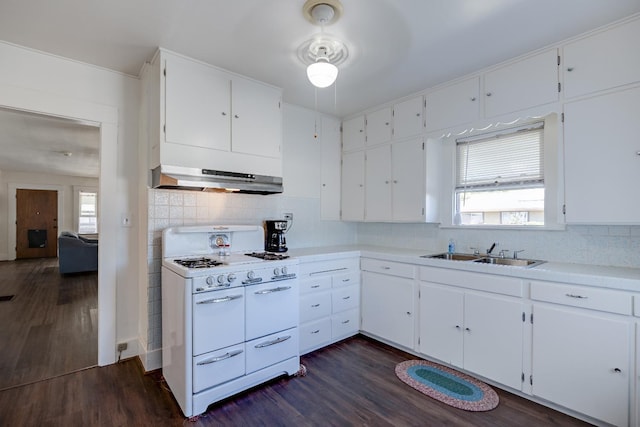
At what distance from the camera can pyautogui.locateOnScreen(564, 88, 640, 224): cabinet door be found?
6.59 feet

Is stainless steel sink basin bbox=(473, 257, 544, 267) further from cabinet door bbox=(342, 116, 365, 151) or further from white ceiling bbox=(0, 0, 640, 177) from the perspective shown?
cabinet door bbox=(342, 116, 365, 151)

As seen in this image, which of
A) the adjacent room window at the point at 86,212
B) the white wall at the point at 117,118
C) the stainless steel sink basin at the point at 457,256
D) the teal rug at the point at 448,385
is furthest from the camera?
the adjacent room window at the point at 86,212

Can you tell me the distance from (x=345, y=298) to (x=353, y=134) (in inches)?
78.8

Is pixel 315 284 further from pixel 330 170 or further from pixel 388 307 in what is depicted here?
pixel 330 170

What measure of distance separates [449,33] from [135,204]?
290 cm

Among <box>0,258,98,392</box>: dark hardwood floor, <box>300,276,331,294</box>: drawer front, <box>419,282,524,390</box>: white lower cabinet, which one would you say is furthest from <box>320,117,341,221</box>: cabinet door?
<box>0,258,98,392</box>: dark hardwood floor

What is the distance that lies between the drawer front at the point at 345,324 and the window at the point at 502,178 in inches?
57.6

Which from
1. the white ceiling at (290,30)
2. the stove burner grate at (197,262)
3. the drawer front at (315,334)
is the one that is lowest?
the drawer front at (315,334)

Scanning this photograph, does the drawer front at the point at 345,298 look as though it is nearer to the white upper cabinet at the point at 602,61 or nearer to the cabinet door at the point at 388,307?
the cabinet door at the point at 388,307

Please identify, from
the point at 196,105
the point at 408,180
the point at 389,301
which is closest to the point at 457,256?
the point at 389,301

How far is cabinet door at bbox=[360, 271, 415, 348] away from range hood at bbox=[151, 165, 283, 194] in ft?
4.56

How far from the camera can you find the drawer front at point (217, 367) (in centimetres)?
203

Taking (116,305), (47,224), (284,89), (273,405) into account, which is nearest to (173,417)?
(273,405)

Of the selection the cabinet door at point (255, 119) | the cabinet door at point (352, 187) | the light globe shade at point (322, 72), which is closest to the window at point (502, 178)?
the cabinet door at point (352, 187)
